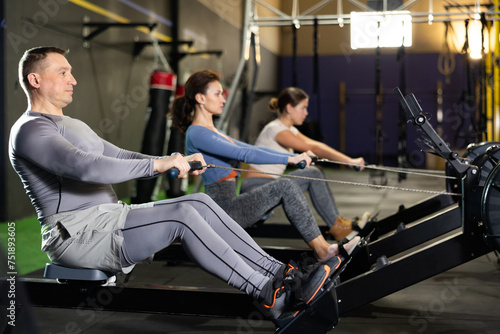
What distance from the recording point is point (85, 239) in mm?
1767

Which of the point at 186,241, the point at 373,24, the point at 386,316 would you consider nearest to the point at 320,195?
the point at 386,316

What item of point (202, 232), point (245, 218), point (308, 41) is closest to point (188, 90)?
point (245, 218)

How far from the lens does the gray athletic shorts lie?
1761mm

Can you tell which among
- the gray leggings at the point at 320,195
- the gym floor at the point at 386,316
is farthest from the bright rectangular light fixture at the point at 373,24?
the gym floor at the point at 386,316

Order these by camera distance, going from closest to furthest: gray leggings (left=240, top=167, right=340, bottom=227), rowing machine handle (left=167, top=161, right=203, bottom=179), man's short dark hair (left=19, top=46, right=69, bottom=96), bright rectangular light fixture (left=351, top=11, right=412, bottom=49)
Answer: rowing machine handle (left=167, top=161, right=203, bottom=179)
man's short dark hair (left=19, top=46, right=69, bottom=96)
gray leggings (left=240, top=167, right=340, bottom=227)
bright rectangular light fixture (left=351, top=11, right=412, bottom=49)

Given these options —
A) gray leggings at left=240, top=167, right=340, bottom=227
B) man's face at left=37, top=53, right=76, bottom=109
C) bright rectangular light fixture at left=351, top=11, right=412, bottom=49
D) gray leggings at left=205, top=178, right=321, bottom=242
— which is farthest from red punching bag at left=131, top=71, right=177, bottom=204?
man's face at left=37, top=53, right=76, bottom=109

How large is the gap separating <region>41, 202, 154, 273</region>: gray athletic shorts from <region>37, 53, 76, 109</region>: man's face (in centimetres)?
37

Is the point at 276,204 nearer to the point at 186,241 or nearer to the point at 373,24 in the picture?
the point at 186,241

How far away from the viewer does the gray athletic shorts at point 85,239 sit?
176cm

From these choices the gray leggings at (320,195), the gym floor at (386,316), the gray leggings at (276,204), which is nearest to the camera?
the gym floor at (386,316)

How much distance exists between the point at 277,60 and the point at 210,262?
12326mm

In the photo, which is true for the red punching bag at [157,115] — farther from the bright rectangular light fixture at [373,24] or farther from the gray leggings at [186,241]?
the gray leggings at [186,241]

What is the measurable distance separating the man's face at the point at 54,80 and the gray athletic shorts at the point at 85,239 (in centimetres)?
37

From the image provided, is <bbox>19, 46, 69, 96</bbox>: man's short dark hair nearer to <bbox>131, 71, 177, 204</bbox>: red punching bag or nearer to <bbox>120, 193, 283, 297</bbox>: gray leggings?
<bbox>120, 193, 283, 297</bbox>: gray leggings
